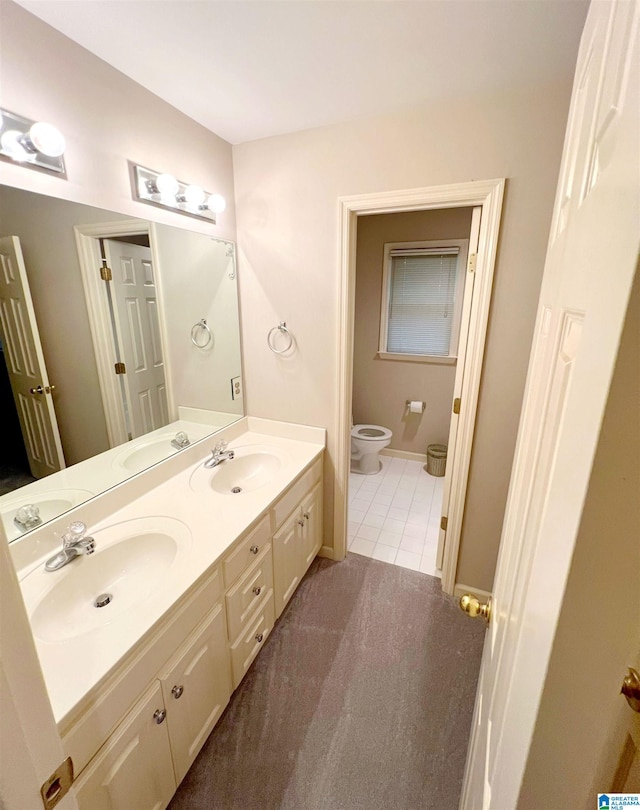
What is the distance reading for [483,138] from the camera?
1.39m

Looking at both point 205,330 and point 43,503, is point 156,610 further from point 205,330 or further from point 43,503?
point 205,330

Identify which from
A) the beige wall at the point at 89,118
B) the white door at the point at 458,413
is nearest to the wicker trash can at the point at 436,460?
the white door at the point at 458,413

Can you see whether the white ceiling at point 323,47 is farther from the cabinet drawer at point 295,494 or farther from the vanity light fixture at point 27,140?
the cabinet drawer at point 295,494

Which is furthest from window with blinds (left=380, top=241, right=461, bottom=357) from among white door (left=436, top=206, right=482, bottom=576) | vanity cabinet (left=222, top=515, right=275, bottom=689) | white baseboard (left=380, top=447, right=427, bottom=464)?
vanity cabinet (left=222, top=515, right=275, bottom=689)

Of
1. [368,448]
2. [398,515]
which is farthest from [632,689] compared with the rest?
[368,448]

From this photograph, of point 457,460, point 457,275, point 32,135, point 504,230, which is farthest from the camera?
point 457,275

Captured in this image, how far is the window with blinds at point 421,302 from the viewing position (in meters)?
3.04

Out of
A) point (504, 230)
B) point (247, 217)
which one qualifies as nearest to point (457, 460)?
point (504, 230)

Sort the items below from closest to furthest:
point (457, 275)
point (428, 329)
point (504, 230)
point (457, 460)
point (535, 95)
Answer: point (535, 95) < point (504, 230) < point (457, 460) < point (457, 275) < point (428, 329)

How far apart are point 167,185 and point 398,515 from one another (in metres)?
2.44

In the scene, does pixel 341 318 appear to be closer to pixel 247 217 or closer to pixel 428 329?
pixel 247 217

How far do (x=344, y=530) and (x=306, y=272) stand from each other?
151 centimetres

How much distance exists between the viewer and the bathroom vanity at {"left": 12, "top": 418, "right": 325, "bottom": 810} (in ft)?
2.67

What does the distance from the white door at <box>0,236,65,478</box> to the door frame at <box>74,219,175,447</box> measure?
190 millimetres
